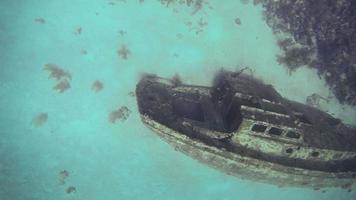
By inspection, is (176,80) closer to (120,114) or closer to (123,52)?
(123,52)

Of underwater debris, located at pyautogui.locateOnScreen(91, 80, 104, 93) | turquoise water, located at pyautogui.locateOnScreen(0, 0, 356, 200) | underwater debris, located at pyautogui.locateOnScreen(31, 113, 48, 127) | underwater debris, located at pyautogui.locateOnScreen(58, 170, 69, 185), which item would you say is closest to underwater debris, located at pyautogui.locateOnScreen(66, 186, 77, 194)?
turquoise water, located at pyautogui.locateOnScreen(0, 0, 356, 200)

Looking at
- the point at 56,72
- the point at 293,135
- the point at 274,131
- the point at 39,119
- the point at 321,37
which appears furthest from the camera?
the point at 321,37

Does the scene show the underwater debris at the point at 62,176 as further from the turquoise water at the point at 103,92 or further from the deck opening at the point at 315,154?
the deck opening at the point at 315,154

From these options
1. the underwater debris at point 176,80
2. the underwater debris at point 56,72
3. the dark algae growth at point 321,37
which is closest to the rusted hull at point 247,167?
the underwater debris at point 176,80

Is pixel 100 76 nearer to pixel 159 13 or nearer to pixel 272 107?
pixel 159 13

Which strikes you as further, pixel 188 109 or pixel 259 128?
pixel 188 109

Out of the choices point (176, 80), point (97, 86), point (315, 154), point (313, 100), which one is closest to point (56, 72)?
point (97, 86)

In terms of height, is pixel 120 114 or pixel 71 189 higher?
pixel 120 114
